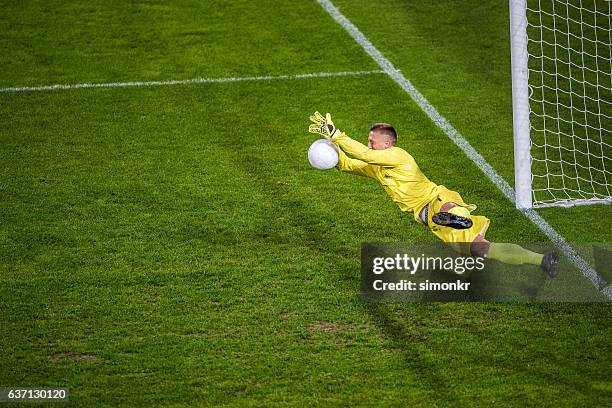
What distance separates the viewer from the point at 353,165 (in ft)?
25.1

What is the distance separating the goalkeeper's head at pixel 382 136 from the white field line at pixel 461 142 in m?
1.64

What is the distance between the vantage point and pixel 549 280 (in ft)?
24.8

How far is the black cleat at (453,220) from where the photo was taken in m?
7.30

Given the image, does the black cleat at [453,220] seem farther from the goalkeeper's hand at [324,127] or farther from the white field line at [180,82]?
the white field line at [180,82]

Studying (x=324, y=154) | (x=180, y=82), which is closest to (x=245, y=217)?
(x=324, y=154)

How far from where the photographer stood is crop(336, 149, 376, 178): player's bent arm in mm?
7574

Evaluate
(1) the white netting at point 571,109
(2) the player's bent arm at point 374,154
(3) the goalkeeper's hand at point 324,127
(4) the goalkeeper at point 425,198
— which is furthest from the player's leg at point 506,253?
(1) the white netting at point 571,109

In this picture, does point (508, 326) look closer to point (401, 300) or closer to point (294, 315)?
point (401, 300)

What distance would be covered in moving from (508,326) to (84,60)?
23.1 feet

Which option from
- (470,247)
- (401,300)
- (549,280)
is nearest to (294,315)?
(401,300)

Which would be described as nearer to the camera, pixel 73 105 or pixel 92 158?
pixel 92 158

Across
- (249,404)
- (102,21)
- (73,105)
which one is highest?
(102,21)

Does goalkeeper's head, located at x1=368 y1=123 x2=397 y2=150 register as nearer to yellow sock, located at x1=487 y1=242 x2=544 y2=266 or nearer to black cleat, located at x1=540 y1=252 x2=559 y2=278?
yellow sock, located at x1=487 y1=242 x2=544 y2=266

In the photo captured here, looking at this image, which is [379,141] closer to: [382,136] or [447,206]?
[382,136]
